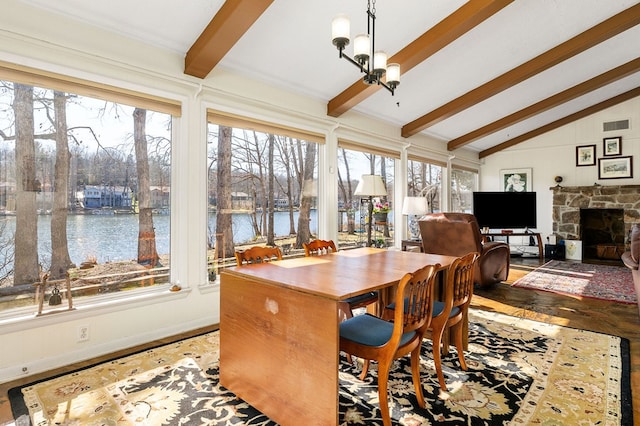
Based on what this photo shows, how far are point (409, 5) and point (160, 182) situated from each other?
2.72 metres

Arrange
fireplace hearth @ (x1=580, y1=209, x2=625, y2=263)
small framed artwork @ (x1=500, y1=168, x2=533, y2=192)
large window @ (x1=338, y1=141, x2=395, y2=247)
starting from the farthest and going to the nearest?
small framed artwork @ (x1=500, y1=168, x2=533, y2=192) < fireplace hearth @ (x1=580, y1=209, x2=625, y2=263) < large window @ (x1=338, y1=141, x2=395, y2=247)

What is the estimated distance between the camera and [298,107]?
4148mm

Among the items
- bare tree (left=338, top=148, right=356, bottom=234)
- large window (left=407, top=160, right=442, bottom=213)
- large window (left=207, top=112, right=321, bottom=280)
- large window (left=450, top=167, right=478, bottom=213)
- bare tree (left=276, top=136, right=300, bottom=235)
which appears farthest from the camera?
large window (left=450, top=167, right=478, bottom=213)

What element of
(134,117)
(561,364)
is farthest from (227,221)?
(561,364)

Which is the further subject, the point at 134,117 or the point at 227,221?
the point at 227,221

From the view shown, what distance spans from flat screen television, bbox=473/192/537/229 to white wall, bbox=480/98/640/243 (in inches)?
31.8

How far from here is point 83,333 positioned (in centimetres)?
261

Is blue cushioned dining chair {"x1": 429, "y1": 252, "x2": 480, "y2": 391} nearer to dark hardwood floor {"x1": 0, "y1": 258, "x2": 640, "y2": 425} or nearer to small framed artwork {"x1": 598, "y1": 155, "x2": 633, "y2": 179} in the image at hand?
dark hardwood floor {"x1": 0, "y1": 258, "x2": 640, "y2": 425}

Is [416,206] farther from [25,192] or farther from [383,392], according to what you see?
[25,192]

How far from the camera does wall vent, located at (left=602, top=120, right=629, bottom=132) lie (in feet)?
22.9

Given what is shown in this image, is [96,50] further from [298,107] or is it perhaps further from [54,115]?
[298,107]

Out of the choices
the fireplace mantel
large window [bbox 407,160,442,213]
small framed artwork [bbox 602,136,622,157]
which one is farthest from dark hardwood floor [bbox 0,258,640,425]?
small framed artwork [bbox 602,136,622,157]

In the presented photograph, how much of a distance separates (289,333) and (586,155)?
8.25 meters

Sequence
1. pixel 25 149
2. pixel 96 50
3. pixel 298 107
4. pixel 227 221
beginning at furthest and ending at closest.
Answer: pixel 298 107, pixel 227 221, pixel 96 50, pixel 25 149
